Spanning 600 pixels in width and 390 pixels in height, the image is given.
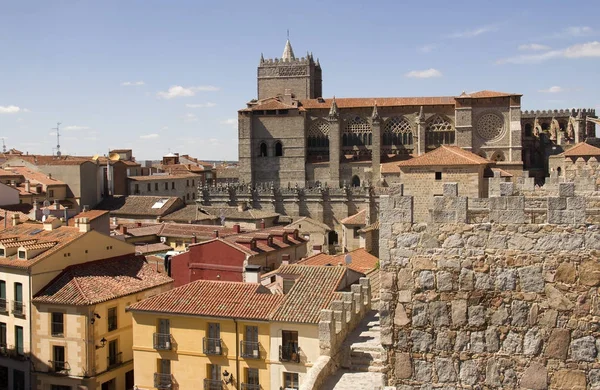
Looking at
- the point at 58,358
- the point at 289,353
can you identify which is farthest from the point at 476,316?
the point at 58,358

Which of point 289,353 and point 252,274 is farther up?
point 252,274

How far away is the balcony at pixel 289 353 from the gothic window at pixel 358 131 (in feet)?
149

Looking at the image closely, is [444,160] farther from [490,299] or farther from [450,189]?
[490,299]

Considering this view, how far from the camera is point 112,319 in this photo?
67.8 feet

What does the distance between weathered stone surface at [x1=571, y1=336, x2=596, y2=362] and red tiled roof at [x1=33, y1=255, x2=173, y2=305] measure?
1693cm

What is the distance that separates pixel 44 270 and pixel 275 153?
4085 cm

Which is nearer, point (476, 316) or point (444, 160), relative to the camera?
point (476, 316)

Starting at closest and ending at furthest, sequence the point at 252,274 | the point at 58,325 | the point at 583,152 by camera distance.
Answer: the point at 58,325 < the point at 252,274 < the point at 583,152

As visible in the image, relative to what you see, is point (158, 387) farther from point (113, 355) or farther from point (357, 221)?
point (357, 221)

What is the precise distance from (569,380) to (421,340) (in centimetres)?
114

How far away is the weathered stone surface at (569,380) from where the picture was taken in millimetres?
5102

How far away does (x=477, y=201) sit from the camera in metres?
5.48

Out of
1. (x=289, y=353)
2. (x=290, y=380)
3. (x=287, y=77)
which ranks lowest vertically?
(x=290, y=380)

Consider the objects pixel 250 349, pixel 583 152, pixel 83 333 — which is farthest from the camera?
pixel 583 152
